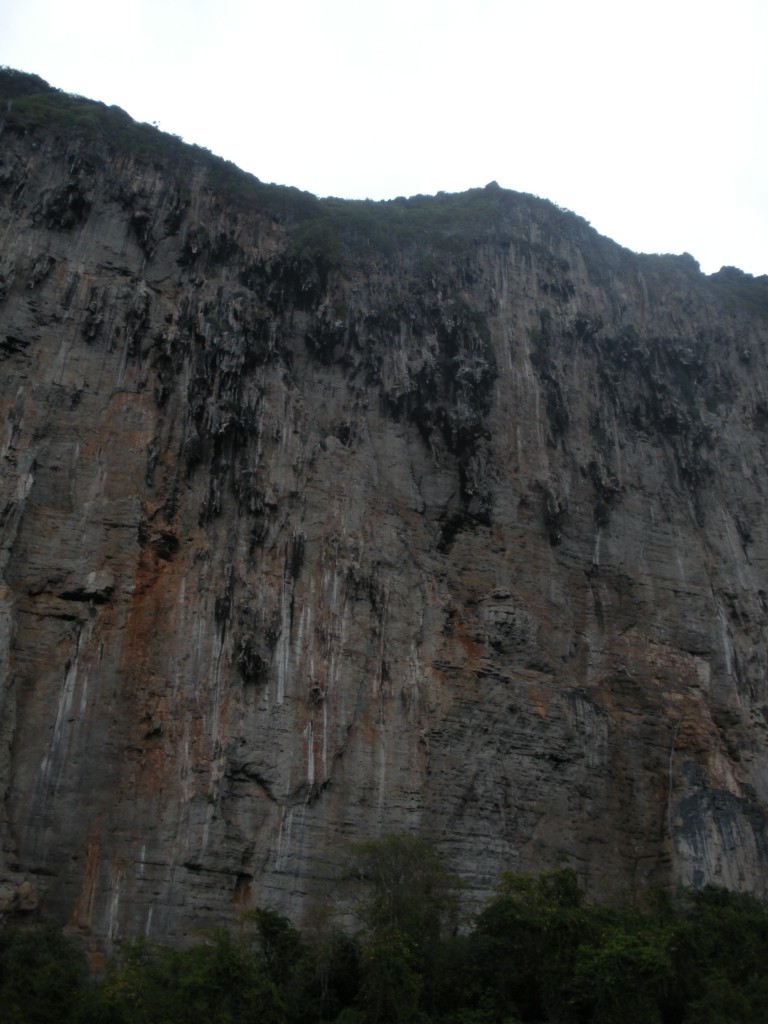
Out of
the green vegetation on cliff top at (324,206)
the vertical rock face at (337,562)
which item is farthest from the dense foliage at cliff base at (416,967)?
the green vegetation on cliff top at (324,206)

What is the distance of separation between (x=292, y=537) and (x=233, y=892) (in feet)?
28.4

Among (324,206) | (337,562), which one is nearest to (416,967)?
(337,562)

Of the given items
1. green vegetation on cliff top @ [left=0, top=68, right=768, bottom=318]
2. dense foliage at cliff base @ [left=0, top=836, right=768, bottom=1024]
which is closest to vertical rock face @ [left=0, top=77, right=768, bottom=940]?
green vegetation on cliff top @ [left=0, top=68, right=768, bottom=318]

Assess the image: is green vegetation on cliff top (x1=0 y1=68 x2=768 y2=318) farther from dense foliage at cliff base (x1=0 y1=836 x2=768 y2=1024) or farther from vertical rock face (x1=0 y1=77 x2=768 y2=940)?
dense foliage at cliff base (x1=0 y1=836 x2=768 y2=1024)

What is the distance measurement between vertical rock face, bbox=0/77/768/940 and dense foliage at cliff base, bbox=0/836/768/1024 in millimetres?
2160

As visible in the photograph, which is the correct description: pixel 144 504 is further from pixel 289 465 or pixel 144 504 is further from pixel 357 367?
pixel 357 367

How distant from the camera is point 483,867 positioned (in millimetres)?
24016

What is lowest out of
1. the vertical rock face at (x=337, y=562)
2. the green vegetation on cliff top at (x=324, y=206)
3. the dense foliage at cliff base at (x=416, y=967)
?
the dense foliage at cliff base at (x=416, y=967)

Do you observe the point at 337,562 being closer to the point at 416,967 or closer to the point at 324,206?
the point at 416,967

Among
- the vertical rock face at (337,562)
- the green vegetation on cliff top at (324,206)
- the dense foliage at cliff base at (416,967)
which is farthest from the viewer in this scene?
the green vegetation on cliff top at (324,206)

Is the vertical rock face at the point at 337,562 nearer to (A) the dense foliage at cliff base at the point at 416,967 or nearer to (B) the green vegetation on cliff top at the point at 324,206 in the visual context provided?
(B) the green vegetation on cliff top at the point at 324,206

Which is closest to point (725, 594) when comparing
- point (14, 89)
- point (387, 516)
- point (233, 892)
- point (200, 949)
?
point (387, 516)

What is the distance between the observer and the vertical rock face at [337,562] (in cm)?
2255

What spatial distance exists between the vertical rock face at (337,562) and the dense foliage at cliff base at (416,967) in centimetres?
216
